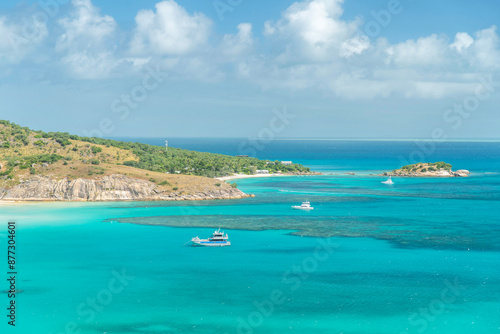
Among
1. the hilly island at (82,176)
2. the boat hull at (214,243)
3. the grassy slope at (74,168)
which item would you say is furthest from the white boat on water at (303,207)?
the boat hull at (214,243)

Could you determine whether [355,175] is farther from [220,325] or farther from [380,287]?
[220,325]

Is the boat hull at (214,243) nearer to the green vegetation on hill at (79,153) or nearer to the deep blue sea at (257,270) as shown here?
the deep blue sea at (257,270)

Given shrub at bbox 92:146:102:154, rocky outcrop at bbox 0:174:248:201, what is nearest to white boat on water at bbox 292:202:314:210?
rocky outcrop at bbox 0:174:248:201

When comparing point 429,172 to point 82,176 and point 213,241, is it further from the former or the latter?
point 213,241

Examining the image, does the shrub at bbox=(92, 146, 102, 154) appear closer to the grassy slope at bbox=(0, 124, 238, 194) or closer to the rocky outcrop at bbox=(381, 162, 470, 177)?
the grassy slope at bbox=(0, 124, 238, 194)

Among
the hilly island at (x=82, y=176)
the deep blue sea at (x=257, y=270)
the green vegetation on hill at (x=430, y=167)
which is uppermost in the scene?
the green vegetation on hill at (x=430, y=167)

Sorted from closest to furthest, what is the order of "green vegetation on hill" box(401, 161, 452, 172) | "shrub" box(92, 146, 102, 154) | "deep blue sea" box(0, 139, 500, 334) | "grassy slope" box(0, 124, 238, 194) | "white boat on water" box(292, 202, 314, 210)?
1. "deep blue sea" box(0, 139, 500, 334)
2. "white boat on water" box(292, 202, 314, 210)
3. "grassy slope" box(0, 124, 238, 194)
4. "shrub" box(92, 146, 102, 154)
5. "green vegetation on hill" box(401, 161, 452, 172)

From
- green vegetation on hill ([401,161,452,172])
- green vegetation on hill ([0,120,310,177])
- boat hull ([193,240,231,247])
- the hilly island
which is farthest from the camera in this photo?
green vegetation on hill ([401,161,452,172])
